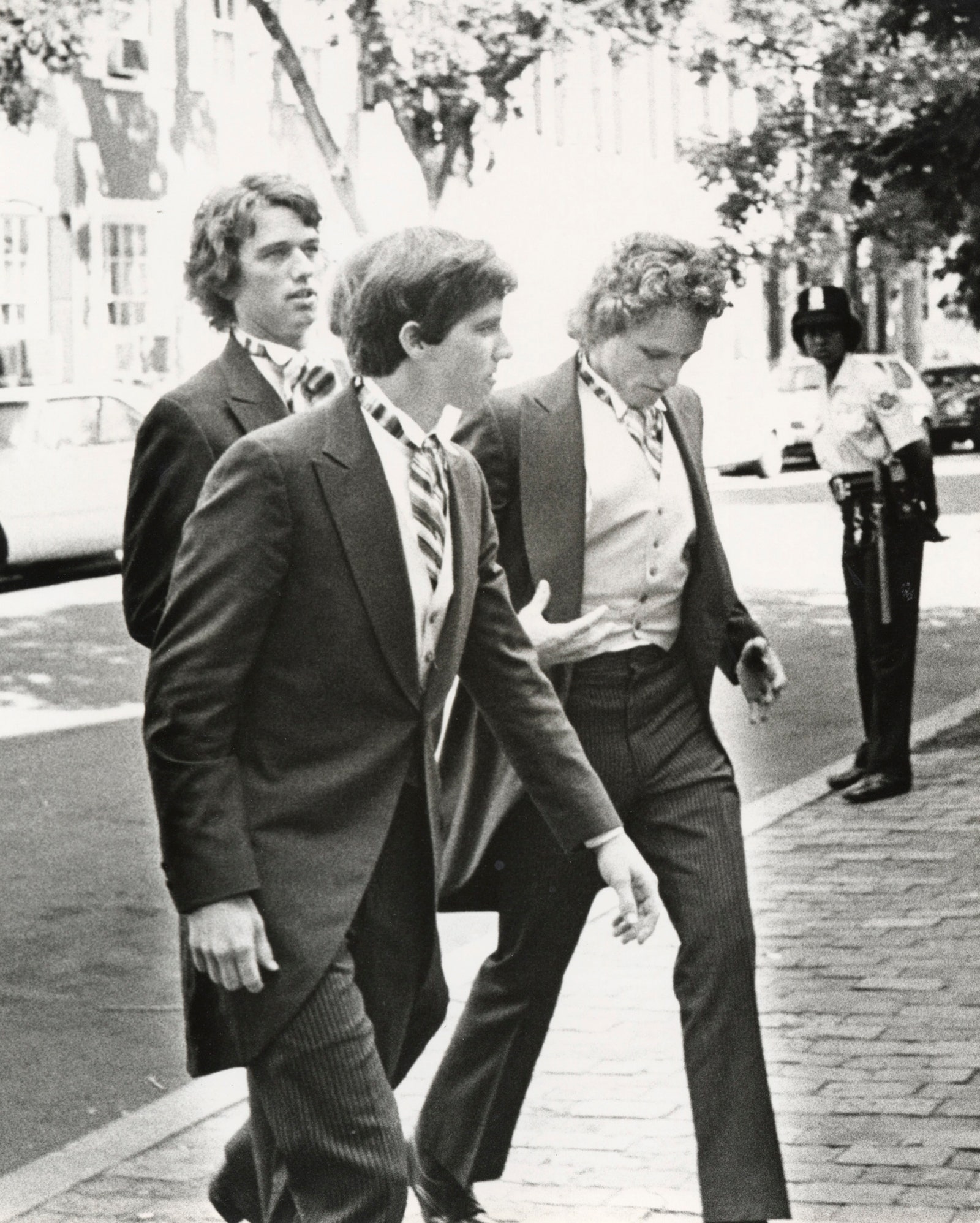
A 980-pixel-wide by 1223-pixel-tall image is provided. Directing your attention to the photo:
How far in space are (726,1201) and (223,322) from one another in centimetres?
177

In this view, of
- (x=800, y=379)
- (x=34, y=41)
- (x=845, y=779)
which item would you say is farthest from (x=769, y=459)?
(x=845, y=779)

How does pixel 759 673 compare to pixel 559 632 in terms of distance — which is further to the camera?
pixel 759 673

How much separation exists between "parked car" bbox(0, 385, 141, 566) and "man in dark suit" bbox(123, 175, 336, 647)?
54.5 feet

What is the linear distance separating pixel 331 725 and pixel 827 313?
243 inches

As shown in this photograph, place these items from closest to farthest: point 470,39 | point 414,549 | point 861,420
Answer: point 414,549 → point 861,420 → point 470,39

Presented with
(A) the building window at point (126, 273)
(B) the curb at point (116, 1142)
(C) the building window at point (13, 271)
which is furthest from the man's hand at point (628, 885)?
(A) the building window at point (126, 273)

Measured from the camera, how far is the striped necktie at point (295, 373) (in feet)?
14.9

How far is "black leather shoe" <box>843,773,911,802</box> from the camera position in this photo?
9.55 metres

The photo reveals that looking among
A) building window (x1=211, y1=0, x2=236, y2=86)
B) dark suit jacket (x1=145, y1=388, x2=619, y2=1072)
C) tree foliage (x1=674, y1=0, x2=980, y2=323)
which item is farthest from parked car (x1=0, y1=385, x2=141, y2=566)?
dark suit jacket (x1=145, y1=388, x2=619, y2=1072)

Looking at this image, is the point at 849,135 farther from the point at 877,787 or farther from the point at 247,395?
the point at 247,395

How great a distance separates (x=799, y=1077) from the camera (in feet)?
18.5

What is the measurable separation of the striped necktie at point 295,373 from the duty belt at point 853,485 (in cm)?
524

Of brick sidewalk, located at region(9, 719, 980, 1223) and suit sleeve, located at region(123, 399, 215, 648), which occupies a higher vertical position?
suit sleeve, located at region(123, 399, 215, 648)

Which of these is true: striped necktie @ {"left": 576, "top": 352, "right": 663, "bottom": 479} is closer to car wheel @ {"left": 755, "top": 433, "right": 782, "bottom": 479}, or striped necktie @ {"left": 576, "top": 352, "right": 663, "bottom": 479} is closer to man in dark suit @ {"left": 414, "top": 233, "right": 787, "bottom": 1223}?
man in dark suit @ {"left": 414, "top": 233, "right": 787, "bottom": 1223}
